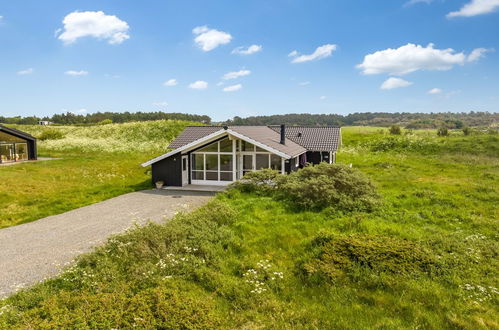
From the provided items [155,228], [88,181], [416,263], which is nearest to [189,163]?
[88,181]

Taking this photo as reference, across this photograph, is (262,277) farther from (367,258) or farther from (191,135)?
(191,135)

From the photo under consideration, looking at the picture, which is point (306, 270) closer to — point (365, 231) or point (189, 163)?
point (365, 231)

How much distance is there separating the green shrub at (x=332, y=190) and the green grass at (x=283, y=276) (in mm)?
630

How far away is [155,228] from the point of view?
8.49m

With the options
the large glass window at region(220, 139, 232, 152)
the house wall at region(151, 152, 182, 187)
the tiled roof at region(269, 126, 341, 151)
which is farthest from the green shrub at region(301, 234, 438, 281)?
the tiled roof at region(269, 126, 341, 151)

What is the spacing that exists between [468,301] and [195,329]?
4859 mm

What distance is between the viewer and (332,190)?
36.9ft

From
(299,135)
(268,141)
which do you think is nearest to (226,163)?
(268,141)

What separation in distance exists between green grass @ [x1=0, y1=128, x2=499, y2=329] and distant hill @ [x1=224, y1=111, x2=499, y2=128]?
66.6 metres

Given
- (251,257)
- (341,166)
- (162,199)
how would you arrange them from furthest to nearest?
(162,199), (341,166), (251,257)

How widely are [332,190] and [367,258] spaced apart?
4466 millimetres

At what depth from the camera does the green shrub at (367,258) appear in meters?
6.65

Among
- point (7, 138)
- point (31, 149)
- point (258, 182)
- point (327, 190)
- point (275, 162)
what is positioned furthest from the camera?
point (31, 149)

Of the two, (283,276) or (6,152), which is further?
(6,152)
